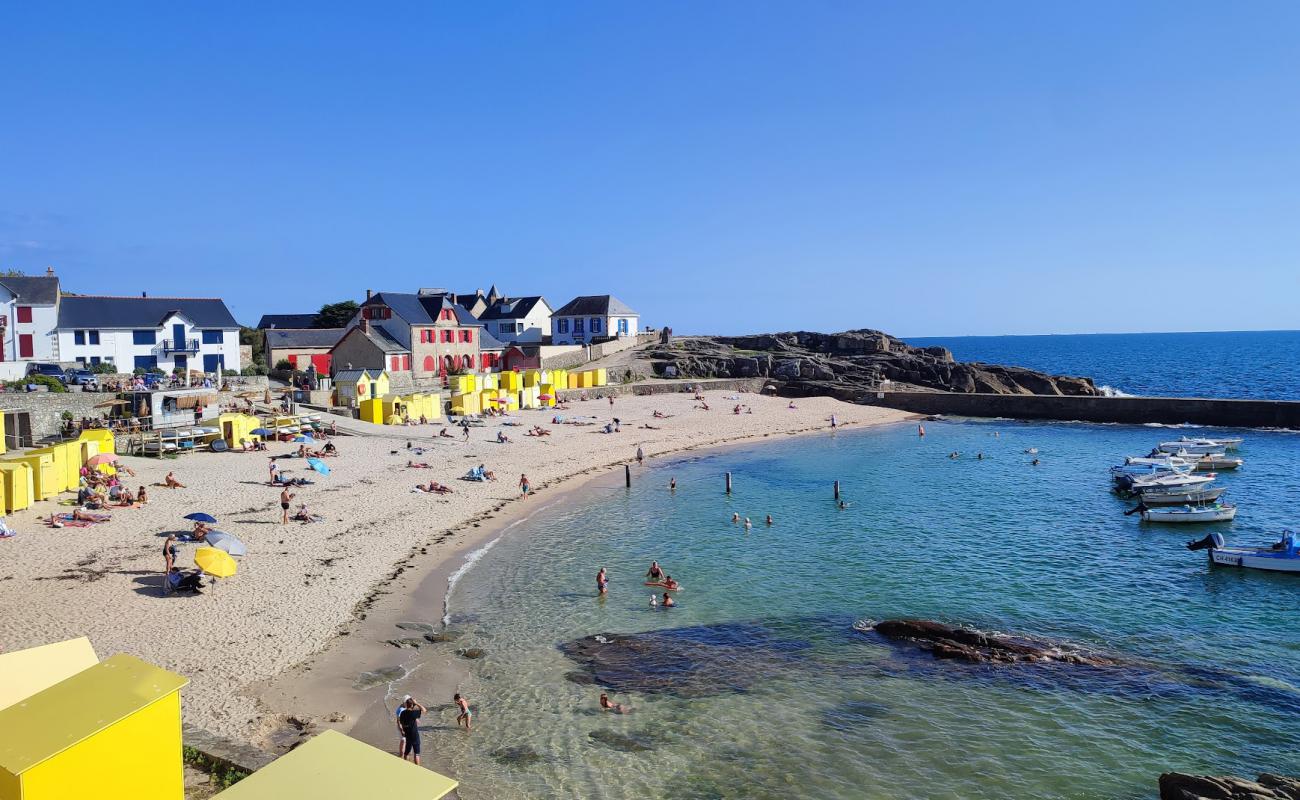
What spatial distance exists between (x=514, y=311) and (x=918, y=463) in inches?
2064

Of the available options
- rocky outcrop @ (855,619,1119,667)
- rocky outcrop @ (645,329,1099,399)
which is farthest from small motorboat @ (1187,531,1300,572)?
rocky outcrop @ (645,329,1099,399)

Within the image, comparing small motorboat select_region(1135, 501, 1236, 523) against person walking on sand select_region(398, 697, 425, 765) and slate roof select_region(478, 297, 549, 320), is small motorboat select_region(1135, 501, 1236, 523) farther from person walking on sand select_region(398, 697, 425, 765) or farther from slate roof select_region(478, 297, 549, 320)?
slate roof select_region(478, 297, 549, 320)

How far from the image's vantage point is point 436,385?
182 feet

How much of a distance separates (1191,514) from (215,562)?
31.1 m

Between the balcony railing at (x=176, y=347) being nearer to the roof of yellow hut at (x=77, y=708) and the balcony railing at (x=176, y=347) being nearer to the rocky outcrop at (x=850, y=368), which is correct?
the rocky outcrop at (x=850, y=368)

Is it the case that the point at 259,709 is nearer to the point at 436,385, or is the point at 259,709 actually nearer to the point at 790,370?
the point at 436,385

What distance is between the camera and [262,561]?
21.2 metres

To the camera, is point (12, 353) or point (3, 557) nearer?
point (3, 557)

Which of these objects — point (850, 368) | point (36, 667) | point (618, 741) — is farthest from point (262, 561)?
point (850, 368)

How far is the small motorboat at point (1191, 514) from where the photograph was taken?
2875cm

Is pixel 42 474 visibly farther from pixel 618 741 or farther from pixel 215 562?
pixel 618 741

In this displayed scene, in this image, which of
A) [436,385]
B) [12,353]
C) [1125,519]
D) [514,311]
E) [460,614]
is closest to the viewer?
[460,614]

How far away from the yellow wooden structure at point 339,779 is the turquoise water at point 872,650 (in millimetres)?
4640

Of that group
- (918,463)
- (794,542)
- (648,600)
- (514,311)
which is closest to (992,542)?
(794,542)
